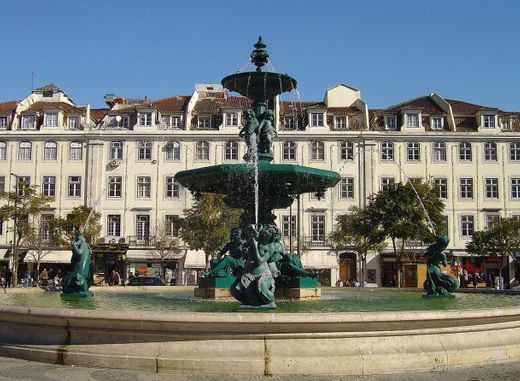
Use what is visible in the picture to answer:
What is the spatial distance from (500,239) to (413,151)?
9517 mm

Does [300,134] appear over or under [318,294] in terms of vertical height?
over

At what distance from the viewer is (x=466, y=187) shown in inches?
1764

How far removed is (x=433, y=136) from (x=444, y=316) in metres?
39.4

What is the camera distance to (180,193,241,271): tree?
37375 mm

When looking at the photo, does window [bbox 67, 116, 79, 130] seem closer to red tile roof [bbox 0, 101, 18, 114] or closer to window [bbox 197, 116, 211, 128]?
red tile roof [bbox 0, 101, 18, 114]

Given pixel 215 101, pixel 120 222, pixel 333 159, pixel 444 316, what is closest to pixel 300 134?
pixel 333 159

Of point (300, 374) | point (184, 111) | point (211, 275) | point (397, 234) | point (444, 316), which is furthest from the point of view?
point (184, 111)

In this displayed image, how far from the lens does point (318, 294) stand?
485 inches

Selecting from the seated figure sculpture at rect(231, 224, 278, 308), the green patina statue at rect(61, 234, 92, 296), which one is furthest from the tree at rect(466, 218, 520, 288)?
the seated figure sculpture at rect(231, 224, 278, 308)

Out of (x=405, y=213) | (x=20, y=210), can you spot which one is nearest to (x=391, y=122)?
(x=405, y=213)

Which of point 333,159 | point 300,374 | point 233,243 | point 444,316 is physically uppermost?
point 333,159

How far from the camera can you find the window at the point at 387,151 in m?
44.8

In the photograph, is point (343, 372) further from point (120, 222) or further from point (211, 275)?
point (120, 222)

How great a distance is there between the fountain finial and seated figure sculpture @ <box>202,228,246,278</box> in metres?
3.62
